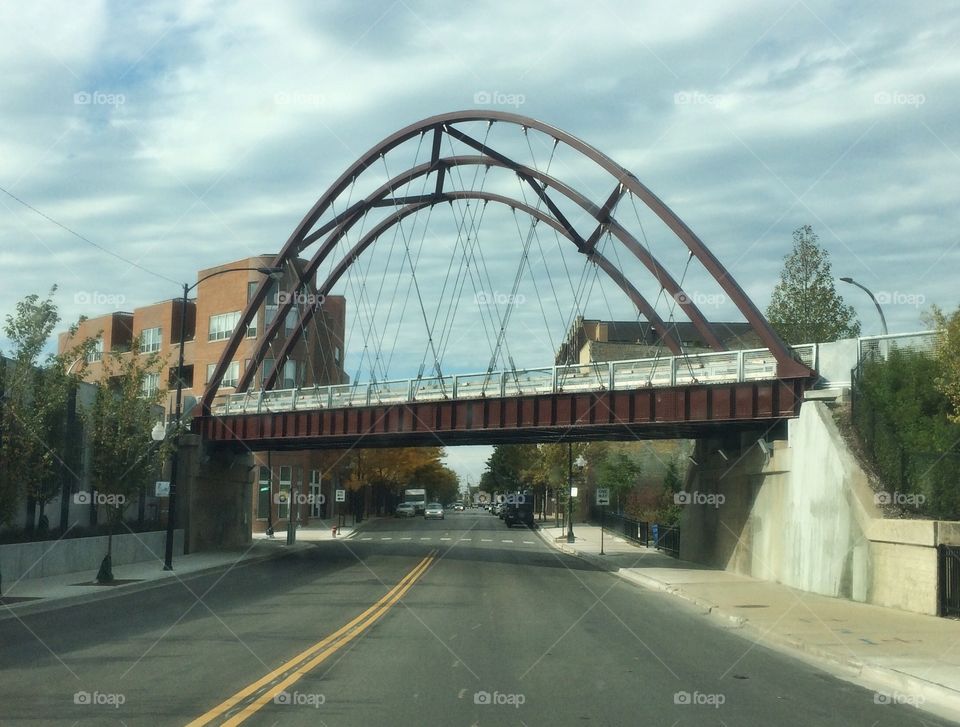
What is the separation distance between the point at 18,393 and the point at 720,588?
60.4 ft

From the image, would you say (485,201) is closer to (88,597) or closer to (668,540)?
(668,540)

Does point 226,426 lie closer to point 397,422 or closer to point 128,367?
point 397,422

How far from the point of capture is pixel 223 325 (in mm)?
77812

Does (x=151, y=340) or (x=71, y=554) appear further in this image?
(x=151, y=340)

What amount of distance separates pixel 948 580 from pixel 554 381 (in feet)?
61.3

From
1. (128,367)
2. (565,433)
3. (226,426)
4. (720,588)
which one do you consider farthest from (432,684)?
(226,426)

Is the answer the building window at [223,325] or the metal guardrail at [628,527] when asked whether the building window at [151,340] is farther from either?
the metal guardrail at [628,527]

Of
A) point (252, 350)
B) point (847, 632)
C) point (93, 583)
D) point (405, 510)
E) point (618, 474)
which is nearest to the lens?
point (847, 632)

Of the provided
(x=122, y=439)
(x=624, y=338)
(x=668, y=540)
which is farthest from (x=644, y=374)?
(x=624, y=338)

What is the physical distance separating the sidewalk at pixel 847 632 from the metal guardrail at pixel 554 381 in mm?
6373

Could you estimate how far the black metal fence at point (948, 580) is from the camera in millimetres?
19047

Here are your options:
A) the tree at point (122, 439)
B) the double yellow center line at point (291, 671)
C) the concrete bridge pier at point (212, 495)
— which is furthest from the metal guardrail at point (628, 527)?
the double yellow center line at point (291, 671)

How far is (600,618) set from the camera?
19.3 m

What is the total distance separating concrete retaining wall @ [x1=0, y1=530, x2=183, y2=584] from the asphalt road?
580 centimetres
